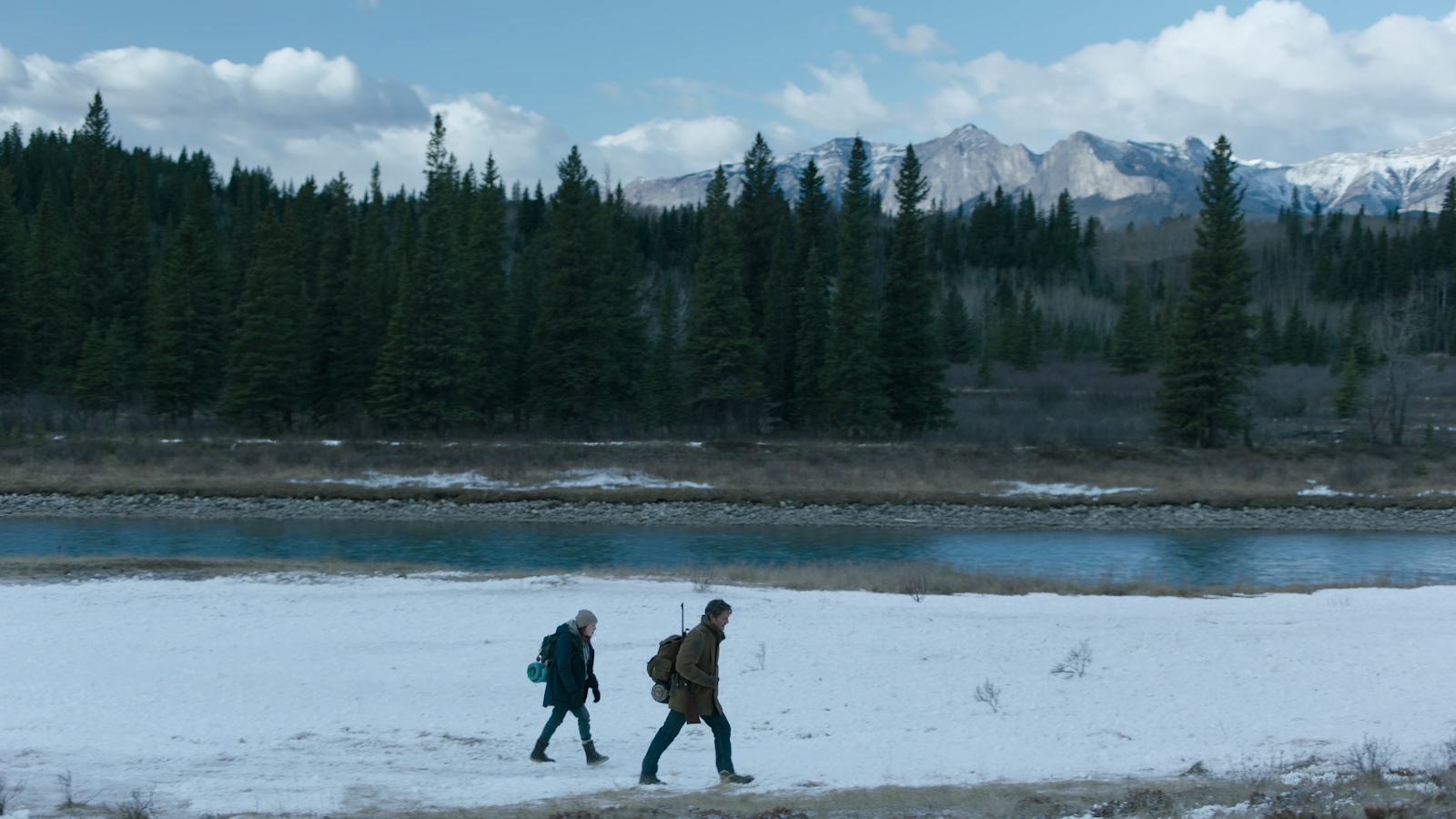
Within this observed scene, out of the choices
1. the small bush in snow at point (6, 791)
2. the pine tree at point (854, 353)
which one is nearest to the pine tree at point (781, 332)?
the pine tree at point (854, 353)

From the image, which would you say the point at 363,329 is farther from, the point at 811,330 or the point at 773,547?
the point at 773,547

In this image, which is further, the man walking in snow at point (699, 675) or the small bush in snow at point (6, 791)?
the man walking in snow at point (699, 675)

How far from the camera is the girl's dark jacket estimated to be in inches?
358

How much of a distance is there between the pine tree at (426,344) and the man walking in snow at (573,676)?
40.4m

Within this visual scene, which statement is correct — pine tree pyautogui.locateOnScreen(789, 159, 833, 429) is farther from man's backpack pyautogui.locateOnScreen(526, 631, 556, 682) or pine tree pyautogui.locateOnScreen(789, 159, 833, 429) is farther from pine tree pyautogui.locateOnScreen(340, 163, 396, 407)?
man's backpack pyautogui.locateOnScreen(526, 631, 556, 682)

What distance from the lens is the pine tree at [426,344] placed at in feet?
158

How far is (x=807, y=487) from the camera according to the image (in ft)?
129

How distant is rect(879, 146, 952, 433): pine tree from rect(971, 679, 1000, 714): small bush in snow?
39.7m

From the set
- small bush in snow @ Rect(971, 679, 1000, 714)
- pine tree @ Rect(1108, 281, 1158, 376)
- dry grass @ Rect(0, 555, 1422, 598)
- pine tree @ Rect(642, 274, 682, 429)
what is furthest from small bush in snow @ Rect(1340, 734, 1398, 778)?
pine tree @ Rect(1108, 281, 1158, 376)

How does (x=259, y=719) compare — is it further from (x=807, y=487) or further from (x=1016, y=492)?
A: (x=1016, y=492)

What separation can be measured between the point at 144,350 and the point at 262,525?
3197 centimetres

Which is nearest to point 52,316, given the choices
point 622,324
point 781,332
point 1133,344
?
point 622,324

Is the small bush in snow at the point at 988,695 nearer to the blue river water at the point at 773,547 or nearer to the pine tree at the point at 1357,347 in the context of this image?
the blue river water at the point at 773,547

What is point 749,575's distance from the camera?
20.1m
